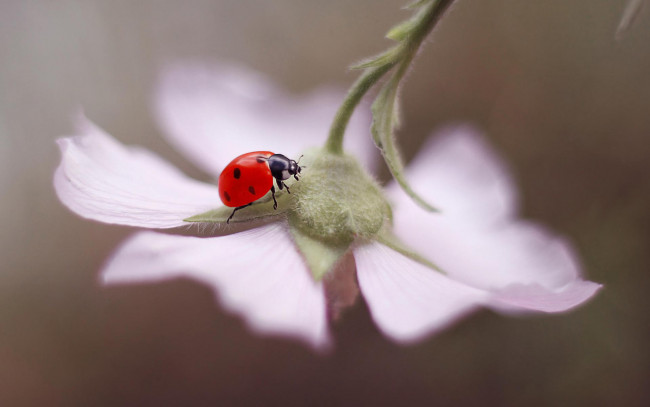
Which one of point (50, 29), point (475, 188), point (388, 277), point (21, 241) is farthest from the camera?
point (50, 29)

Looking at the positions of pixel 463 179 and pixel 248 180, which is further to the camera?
pixel 463 179

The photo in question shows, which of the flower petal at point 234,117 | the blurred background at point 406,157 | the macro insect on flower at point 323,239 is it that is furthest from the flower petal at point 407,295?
the blurred background at point 406,157

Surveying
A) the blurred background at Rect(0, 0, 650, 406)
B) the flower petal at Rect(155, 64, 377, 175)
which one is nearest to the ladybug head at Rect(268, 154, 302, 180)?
the flower petal at Rect(155, 64, 377, 175)

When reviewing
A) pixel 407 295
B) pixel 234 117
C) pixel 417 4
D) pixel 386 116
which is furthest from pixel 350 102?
pixel 234 117

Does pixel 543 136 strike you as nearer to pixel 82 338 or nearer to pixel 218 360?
pixel 218 360

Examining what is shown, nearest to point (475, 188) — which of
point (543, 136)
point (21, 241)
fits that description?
point (543, 136)

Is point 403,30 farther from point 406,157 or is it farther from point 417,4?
point 406,157
